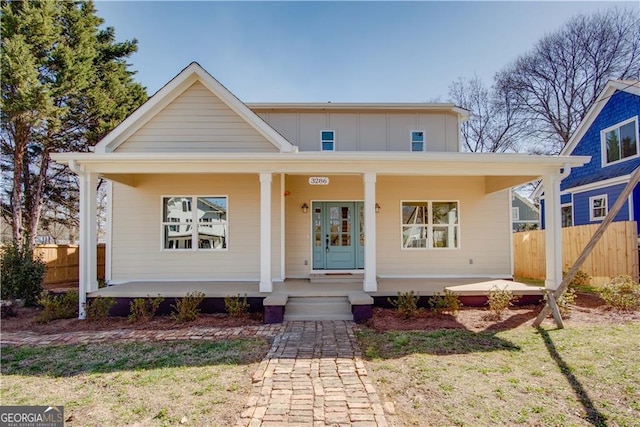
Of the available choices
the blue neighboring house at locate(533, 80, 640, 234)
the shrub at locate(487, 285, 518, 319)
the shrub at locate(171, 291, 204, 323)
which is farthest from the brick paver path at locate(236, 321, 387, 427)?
the blue neighboring house at locate(533, 80, 640, 234)

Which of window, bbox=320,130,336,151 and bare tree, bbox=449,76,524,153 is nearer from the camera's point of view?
window, bbox=320,130,336,151

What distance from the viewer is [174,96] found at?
8.84 meters

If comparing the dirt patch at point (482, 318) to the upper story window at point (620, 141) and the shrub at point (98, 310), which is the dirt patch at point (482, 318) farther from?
the upper story window at point (620, 141)

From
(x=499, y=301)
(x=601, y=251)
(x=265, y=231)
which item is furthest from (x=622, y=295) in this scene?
(x=265, y=231)

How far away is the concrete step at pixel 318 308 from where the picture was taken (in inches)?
255

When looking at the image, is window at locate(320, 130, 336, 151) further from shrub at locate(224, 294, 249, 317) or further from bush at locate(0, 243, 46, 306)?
bush at locate(0, 243, 46, 306)

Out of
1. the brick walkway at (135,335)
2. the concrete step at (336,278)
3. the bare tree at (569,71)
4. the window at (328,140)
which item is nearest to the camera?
the brick walkway at (135,335)

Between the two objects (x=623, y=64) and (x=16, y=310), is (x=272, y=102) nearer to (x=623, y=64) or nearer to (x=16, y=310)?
(x=16, y=310)

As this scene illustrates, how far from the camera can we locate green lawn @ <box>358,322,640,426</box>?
308cm

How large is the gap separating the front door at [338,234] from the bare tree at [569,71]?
17.8 meters

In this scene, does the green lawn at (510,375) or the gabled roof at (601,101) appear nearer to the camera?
the green lawn at (510,375)

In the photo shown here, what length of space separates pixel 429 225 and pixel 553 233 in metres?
3.05

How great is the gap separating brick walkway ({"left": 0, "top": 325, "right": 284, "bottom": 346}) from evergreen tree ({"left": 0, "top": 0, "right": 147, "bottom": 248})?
8.09 meters

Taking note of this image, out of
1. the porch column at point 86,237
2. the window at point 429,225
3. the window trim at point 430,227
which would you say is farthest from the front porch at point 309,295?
the window at point 429,225
